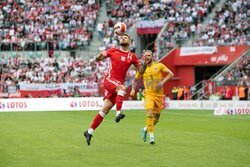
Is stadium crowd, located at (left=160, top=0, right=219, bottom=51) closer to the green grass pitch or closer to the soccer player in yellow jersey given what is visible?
the green grass pitch

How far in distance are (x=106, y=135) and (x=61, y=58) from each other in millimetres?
31411

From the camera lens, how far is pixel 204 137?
18328 mm

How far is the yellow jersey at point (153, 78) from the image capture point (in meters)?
16.7

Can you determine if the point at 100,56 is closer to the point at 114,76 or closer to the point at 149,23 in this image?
the point at 114,76

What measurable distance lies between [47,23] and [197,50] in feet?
42.7

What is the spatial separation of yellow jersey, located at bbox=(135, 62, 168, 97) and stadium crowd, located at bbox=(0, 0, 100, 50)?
34410mm

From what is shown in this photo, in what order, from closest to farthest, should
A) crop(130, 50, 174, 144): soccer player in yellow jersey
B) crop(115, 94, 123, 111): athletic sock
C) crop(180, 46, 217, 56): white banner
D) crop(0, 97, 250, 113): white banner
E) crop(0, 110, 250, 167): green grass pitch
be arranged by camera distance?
1. crop(0, 110, 250, 167): green grass pitch
2. crop(115, 94, 123, 111): athletic sock
3. crop(130, 50, 174, 144): soccer player in yellow jersey
4. crop(0, 97, 250, 113): white banner
5. crop(180, 46, 217, 56): white banner

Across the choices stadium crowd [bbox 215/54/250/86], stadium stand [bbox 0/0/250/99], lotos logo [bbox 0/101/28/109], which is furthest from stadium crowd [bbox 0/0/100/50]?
stadium crowd [bbox 215/54/250/86]

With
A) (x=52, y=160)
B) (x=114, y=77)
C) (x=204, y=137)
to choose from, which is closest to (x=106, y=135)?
(x=204, y=137)

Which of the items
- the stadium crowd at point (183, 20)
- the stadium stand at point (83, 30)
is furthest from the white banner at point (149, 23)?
the stadium crowd at point (183, 20)

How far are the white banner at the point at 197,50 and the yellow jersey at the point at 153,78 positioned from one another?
104 feet

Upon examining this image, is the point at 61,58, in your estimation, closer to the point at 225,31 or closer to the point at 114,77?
the point at 225,31

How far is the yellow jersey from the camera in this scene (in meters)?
16.7

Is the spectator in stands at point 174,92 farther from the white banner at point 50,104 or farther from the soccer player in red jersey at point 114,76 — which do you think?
the soccer player in red jersey at point 114,76
